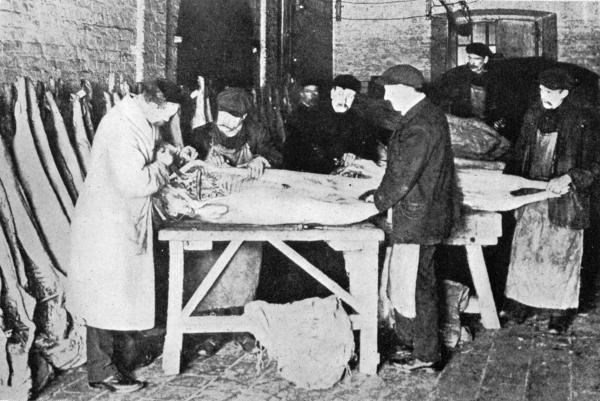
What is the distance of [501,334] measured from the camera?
539cm

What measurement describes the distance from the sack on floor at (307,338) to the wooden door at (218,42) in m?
3.38

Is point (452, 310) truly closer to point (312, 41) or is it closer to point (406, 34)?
point (312, 41)

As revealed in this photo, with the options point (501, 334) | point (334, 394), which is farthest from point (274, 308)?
point (501, 334)

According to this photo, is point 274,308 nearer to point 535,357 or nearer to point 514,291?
point 535,357

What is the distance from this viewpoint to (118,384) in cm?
418

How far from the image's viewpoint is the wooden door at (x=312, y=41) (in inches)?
398

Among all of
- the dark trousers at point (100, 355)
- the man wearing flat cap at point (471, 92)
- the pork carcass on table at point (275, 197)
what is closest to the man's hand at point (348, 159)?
the pork carcass on table at point (275, 197)

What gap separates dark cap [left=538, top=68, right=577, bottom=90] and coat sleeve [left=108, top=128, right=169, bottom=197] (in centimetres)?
332

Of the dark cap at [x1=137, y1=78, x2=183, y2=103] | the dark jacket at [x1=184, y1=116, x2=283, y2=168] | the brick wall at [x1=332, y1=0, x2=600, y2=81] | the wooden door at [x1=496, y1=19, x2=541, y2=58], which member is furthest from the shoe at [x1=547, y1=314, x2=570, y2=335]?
the wooden door at [x1=496, y1=19, x2=541, y2=58]

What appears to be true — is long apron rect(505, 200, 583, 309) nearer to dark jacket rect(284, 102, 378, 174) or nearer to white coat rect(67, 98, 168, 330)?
dark jacket rect(284, 102, 378, 174)

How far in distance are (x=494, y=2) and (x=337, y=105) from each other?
544 centimetres

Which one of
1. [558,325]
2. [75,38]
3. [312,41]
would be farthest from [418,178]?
[312,41]

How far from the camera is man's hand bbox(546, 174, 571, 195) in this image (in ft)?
17.1

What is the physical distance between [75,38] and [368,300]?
3335mm
